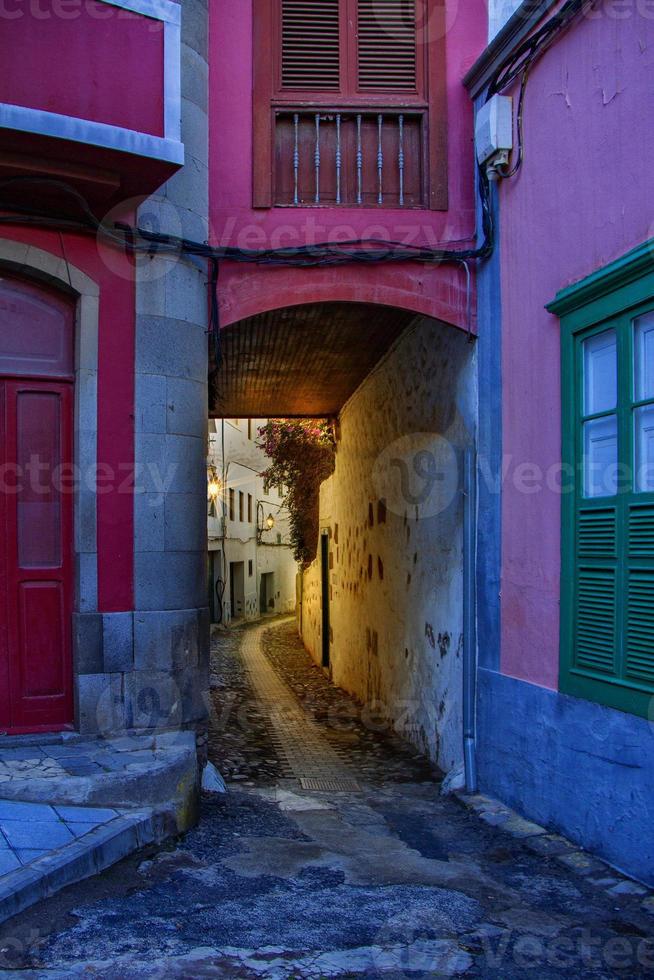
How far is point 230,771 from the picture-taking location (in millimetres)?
7211

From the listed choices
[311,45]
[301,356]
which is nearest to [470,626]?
[301,356]

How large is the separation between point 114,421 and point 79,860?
2.73 m

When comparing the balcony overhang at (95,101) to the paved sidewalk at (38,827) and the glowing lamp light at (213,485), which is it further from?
the glowing lamp light at (213,485)

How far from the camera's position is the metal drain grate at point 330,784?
269 inches

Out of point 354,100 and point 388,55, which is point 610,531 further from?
point 388,55

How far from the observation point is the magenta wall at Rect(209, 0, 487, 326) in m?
6.44

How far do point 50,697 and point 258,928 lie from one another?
244 cm

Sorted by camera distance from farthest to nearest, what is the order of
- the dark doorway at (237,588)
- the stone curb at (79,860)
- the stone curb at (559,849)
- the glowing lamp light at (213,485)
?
1. the dark doorway at (237,588)
2. the glowing lamp light at (213,485)
3. the stone curb at (559,849)
4. the stone curb at (79,860)

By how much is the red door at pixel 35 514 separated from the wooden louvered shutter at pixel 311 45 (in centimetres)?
253

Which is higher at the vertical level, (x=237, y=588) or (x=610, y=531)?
(x=610, y=531)

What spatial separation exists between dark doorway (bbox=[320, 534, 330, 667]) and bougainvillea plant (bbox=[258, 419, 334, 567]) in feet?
3.05

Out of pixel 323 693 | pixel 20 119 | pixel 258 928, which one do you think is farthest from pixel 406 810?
pixel 323 693

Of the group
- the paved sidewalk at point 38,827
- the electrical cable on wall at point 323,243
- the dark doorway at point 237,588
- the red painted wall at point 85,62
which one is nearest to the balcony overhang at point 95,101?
the red painted wall at point 85,62

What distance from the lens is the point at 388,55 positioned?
6.75m
